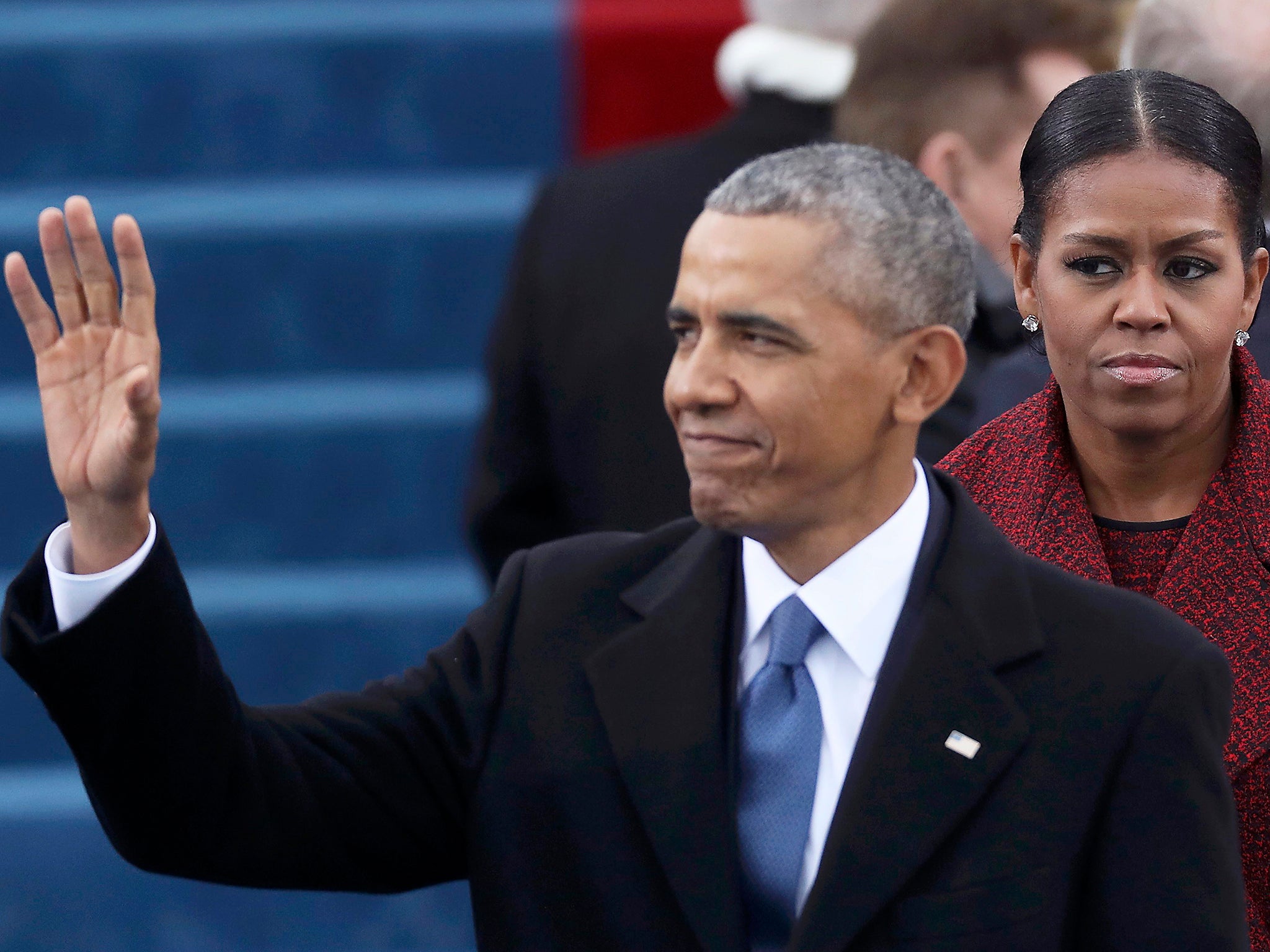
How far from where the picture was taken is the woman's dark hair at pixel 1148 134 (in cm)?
169

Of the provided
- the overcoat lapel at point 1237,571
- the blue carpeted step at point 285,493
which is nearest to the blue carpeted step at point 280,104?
the blue carpeted step at point 285,493

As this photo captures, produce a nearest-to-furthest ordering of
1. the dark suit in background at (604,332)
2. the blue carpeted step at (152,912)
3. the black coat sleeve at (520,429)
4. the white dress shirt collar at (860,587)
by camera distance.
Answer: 1. the white dress shirt collar at (860,587)
2. the dark suit in background at (604,332)
3. the black coat sleeve at (520,429)
4. the blue carpeted step at (152,912)

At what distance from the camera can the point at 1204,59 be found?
1.94 meters

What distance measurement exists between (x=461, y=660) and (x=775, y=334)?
16.8 inches

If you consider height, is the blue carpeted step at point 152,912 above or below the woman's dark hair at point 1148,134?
below

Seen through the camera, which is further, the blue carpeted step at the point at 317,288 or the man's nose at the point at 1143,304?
the blue carpeted step at the point at 317,288

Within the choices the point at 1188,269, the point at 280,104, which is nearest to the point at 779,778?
the point at 1188,269

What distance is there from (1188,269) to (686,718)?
568mm

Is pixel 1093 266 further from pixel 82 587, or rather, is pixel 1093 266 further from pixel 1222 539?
pixel 82 587

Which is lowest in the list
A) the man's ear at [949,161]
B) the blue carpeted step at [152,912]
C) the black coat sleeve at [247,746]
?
the blue carpeted step at [152,912]

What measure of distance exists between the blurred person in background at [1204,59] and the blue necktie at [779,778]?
0.40 m

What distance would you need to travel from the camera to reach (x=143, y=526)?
66.5 inches

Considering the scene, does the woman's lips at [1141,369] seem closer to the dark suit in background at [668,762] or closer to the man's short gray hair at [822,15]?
the dark suit in background at [668,762]

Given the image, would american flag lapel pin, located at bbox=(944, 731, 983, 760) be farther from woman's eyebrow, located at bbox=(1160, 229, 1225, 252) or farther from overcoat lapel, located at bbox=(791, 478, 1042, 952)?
woman's eyebrow, located at bbox=(1160, 229, 1225, 252)
